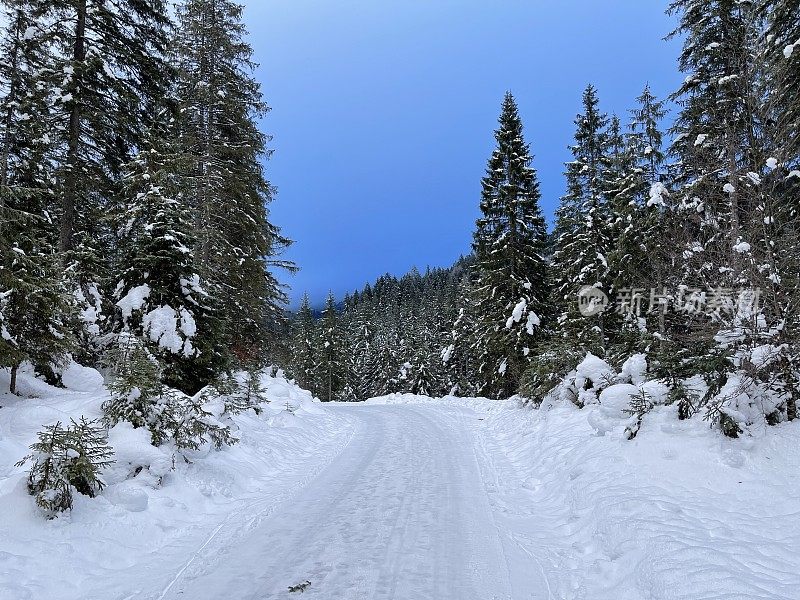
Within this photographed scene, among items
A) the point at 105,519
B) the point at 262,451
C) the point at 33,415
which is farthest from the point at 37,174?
the point at 105,519

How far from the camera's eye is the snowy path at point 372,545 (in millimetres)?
4133

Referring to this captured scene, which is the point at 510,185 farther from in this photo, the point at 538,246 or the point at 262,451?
the point at 262,451

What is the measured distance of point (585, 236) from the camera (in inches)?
732

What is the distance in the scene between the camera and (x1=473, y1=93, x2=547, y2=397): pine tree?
68.5 feet

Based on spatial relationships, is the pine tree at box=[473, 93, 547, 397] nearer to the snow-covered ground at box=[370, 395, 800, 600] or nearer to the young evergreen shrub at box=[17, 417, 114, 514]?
the snow-covered ground at box=[370, 395, 800, 600]

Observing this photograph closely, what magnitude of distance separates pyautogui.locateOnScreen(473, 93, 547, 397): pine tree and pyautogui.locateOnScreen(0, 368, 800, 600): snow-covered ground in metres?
12.1

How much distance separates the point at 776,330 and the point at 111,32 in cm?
1596

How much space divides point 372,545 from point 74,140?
12.1 m

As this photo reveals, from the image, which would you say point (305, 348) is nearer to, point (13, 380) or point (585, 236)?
point (585, 236)

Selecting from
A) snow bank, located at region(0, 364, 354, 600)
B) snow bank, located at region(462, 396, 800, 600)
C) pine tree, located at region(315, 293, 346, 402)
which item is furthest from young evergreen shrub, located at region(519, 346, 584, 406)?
pine tree, located at region(315, 293, 346, 402)

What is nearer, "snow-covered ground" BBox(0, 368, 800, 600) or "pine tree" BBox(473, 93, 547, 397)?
"snow-covered ground" BBox(0, 368, 800, 600)

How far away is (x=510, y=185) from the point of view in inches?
874

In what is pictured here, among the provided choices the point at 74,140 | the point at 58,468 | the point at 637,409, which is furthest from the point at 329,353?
the point at 58,468

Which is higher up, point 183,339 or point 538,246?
point 538,246
